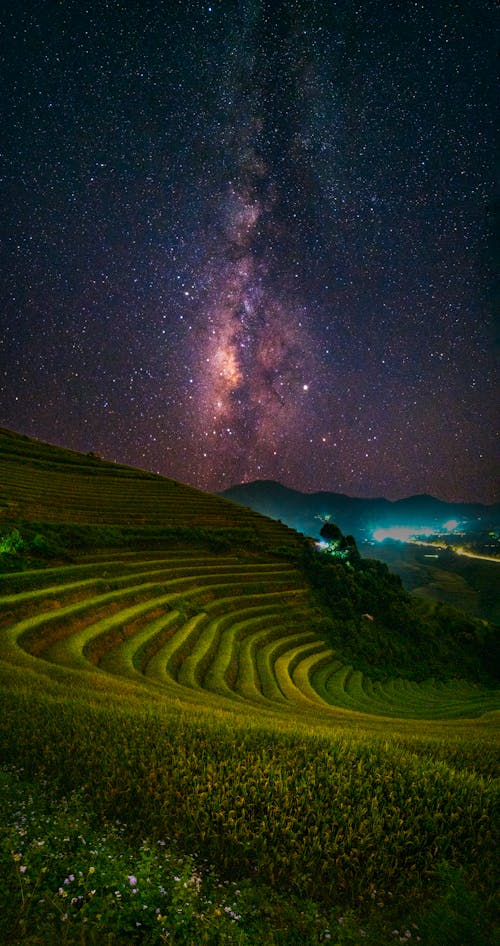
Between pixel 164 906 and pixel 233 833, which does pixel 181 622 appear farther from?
pixel 164 906

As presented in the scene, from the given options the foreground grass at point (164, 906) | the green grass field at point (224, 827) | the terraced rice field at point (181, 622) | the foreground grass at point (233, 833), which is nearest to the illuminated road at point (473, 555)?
the terraced rice field at point (181, 622)

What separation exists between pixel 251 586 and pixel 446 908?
22.9 metres

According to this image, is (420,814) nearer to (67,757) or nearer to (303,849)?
(303,849)

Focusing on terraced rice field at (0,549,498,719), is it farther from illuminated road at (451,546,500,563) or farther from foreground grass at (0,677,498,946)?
illuminated road at (451,546,500,563)

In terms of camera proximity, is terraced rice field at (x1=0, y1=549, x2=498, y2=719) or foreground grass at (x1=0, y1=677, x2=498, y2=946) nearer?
foreground grass at (x1=0, y1=677, x2=498, y2=946)

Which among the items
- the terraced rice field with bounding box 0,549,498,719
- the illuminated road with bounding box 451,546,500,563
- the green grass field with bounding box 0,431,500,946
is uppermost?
the green grass field with bounding box 0,431,500,946

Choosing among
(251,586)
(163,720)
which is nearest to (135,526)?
(251,586)

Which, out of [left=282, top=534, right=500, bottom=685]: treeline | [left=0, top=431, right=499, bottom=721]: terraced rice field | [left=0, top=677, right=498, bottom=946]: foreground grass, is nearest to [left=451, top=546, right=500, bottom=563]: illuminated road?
[left=282, top=534, right=500, bottom=685]: treeline

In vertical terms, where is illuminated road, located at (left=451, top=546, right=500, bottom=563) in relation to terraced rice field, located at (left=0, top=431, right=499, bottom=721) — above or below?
below

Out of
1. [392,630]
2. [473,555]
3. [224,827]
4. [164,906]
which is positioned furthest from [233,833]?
[473,555]

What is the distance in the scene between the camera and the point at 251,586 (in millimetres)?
25172

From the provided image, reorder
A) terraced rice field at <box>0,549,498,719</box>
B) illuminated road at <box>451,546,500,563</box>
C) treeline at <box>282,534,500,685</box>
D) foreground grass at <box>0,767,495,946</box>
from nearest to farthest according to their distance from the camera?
foreground grass at <box>0,767,495,946</box> < terraced rice field at <box>0,549,498,719</box> < treeline at <box>282,534,500,685</box> < illuminated road at <box>451,546,500,563</box>

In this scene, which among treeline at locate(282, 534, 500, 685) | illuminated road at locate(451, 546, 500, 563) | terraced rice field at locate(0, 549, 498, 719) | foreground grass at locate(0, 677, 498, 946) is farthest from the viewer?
illuminated road at locate(451, 546, 500, 563)

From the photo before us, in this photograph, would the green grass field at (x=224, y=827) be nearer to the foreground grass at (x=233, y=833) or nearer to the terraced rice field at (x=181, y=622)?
the foreground grass at (x=233, y=833)
